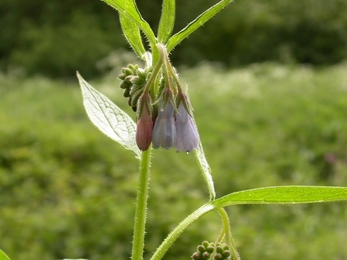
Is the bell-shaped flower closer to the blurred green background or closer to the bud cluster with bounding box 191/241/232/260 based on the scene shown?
the bud cluster with bounding box 191/241/232/260

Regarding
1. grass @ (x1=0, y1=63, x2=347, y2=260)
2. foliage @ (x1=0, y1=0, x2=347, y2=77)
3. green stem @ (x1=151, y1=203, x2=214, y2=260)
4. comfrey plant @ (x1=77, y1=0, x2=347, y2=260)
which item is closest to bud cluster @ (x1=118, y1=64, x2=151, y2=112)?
comfrey plant @ (x1=77, y1=0, x2=347, y2=260)

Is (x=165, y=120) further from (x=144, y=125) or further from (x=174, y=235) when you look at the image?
(x=174, y=235)

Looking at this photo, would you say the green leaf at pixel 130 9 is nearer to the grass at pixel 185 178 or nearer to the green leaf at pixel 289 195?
the green leaf at pixel 289 195

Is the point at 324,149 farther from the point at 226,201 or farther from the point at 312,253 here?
the point at 226,201

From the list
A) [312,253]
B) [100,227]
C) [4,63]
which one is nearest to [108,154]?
[100,227]

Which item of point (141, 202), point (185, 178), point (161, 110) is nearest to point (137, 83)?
point (161, 110)

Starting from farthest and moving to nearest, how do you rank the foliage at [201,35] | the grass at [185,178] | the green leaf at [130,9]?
the foliage at [201,35] < the grass at [185,178] < the green leaf at [130,9]

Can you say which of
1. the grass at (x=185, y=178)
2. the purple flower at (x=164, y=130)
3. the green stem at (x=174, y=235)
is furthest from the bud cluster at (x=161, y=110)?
the grass at (x=185, y=178)
